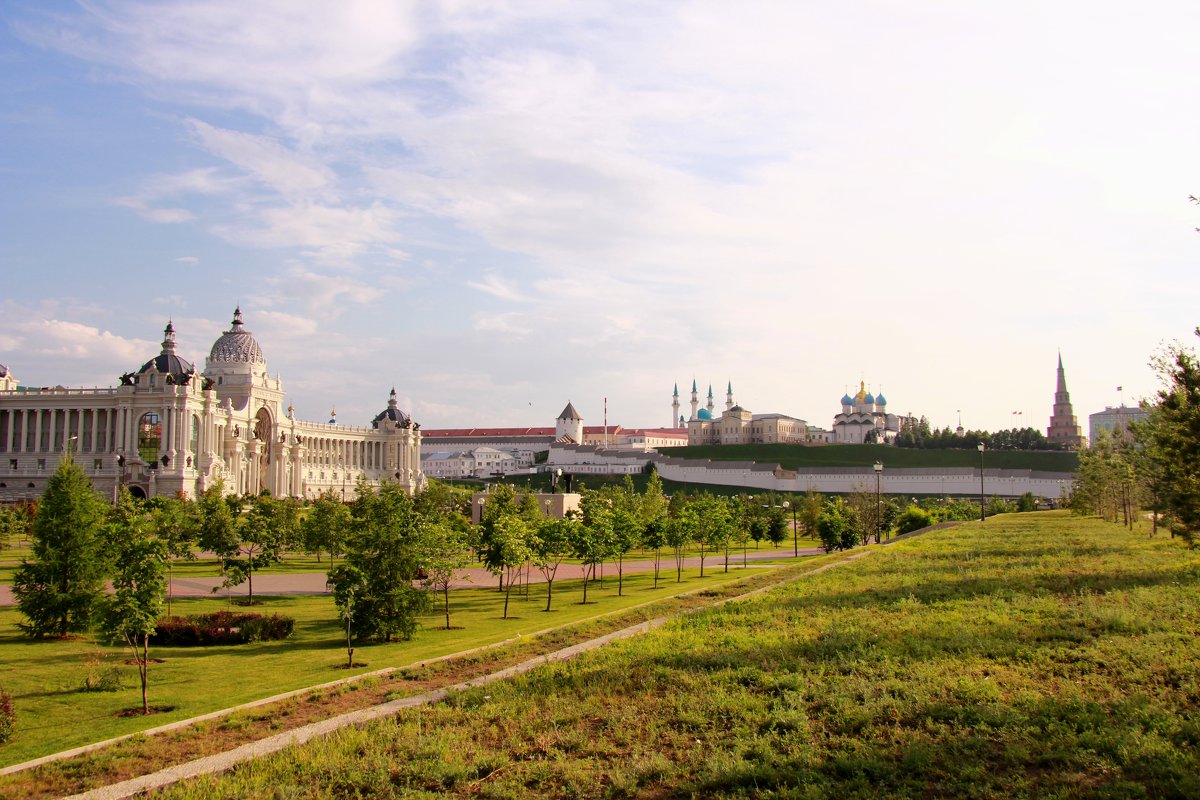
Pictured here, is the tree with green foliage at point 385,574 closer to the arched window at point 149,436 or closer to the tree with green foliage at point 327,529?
the tree with green foliage at point 327,529

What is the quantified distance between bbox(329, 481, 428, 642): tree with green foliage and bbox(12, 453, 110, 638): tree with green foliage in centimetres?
705

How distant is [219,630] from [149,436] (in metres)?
80.9

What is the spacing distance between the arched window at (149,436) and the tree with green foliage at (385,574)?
255 ft

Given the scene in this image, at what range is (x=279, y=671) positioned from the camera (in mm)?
18125

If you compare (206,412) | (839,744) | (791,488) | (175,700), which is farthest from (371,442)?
(839,744)

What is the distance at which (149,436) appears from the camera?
92750mm

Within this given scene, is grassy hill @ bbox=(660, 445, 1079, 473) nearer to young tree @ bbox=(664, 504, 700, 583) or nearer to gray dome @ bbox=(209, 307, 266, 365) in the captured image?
gray dome @ bbox=(209, 307, 266, 365)

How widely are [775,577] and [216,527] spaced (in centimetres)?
2450

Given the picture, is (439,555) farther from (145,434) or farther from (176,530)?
(145,434)

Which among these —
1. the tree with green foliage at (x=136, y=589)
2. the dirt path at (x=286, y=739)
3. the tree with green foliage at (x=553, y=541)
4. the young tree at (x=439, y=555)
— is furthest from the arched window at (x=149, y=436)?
the dirt path at (x=286, y=739)

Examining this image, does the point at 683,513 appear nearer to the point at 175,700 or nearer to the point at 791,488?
the point at 175,700

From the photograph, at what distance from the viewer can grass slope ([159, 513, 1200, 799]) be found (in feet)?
27.6

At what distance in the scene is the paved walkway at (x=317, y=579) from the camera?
33219mm

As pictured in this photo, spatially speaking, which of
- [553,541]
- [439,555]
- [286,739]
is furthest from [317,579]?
[286,739]
